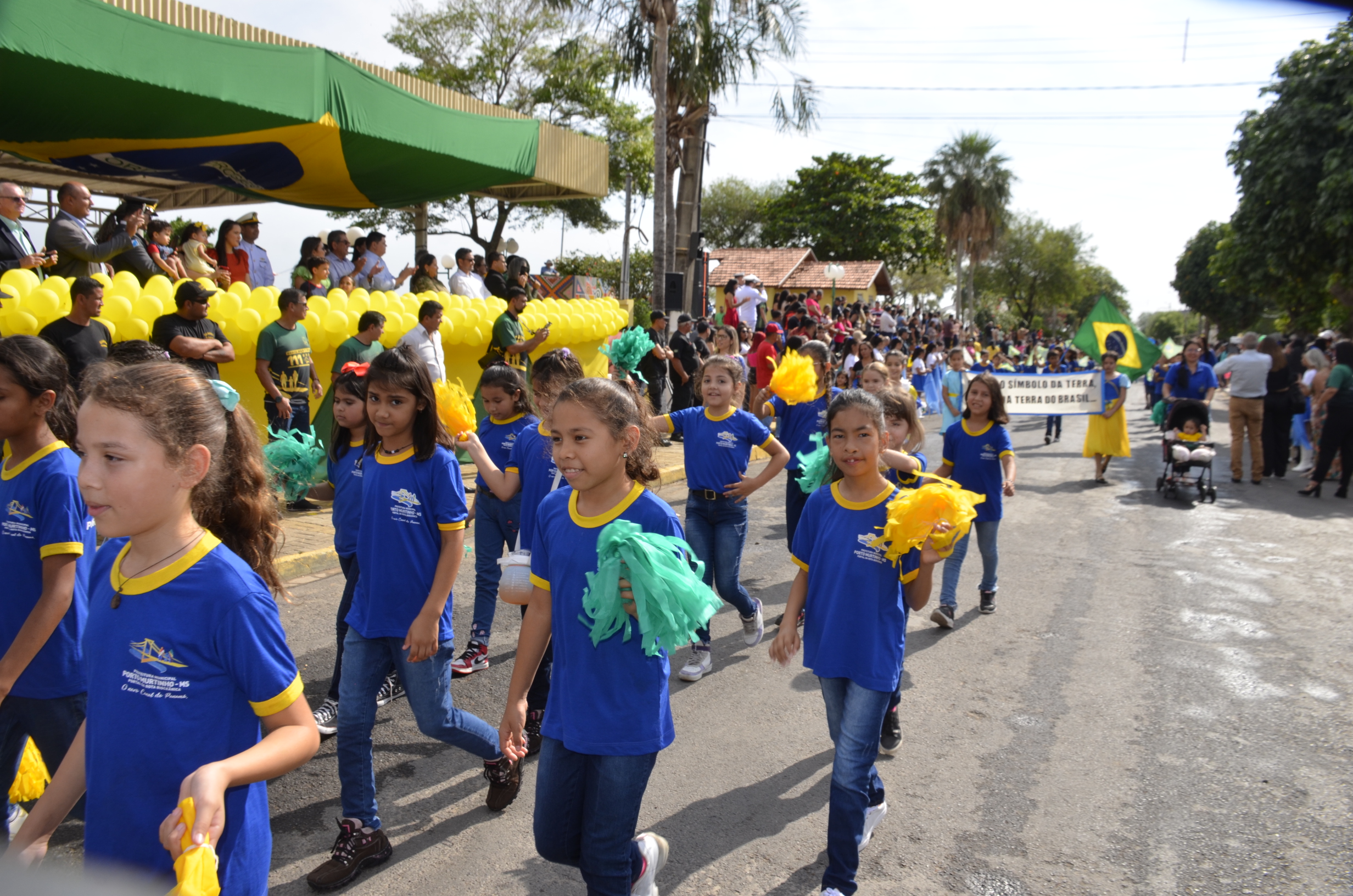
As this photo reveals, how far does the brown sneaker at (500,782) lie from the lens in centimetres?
385

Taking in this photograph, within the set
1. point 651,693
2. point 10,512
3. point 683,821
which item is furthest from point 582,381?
point 683,821

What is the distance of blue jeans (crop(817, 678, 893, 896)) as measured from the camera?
3.17 meters

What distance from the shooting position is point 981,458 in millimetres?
6609

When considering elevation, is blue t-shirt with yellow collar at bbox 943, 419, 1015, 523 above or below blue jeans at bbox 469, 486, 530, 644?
above

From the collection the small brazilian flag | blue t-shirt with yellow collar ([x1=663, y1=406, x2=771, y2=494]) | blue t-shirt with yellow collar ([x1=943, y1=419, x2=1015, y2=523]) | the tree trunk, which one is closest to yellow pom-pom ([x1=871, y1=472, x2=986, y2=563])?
blue t-shirt with yellow collar ([x1=663, y1=406, x2=771, y2=494])

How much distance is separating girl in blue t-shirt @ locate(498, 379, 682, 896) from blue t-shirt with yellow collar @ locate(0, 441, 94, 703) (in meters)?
1.36

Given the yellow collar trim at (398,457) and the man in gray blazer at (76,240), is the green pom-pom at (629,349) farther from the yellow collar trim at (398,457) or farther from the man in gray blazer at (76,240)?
the man in gray blazer at (76,240)

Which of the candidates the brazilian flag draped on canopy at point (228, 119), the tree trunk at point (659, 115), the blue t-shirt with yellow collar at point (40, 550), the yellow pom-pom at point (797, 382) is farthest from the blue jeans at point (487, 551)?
the tree trunk at point (659, 115)

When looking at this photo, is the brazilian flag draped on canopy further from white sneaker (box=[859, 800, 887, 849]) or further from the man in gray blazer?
white sneaker (box=[859, 800, 887, 849])

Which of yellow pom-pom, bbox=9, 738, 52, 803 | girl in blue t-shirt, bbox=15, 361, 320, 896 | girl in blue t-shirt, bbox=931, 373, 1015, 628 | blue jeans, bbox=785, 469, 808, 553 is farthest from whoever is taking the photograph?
blue jeans, bbox=785, 469, 808, 553

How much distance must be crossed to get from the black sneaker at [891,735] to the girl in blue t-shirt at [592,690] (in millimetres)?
1975

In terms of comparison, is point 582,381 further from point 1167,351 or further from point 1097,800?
point 1167,351

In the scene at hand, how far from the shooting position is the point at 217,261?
33.2 feet

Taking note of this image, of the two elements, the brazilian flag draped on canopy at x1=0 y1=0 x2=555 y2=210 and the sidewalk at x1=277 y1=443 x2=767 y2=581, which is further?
the brazilian flag draped on canopy at x1=0 y1=0 x2=555 y2=210
